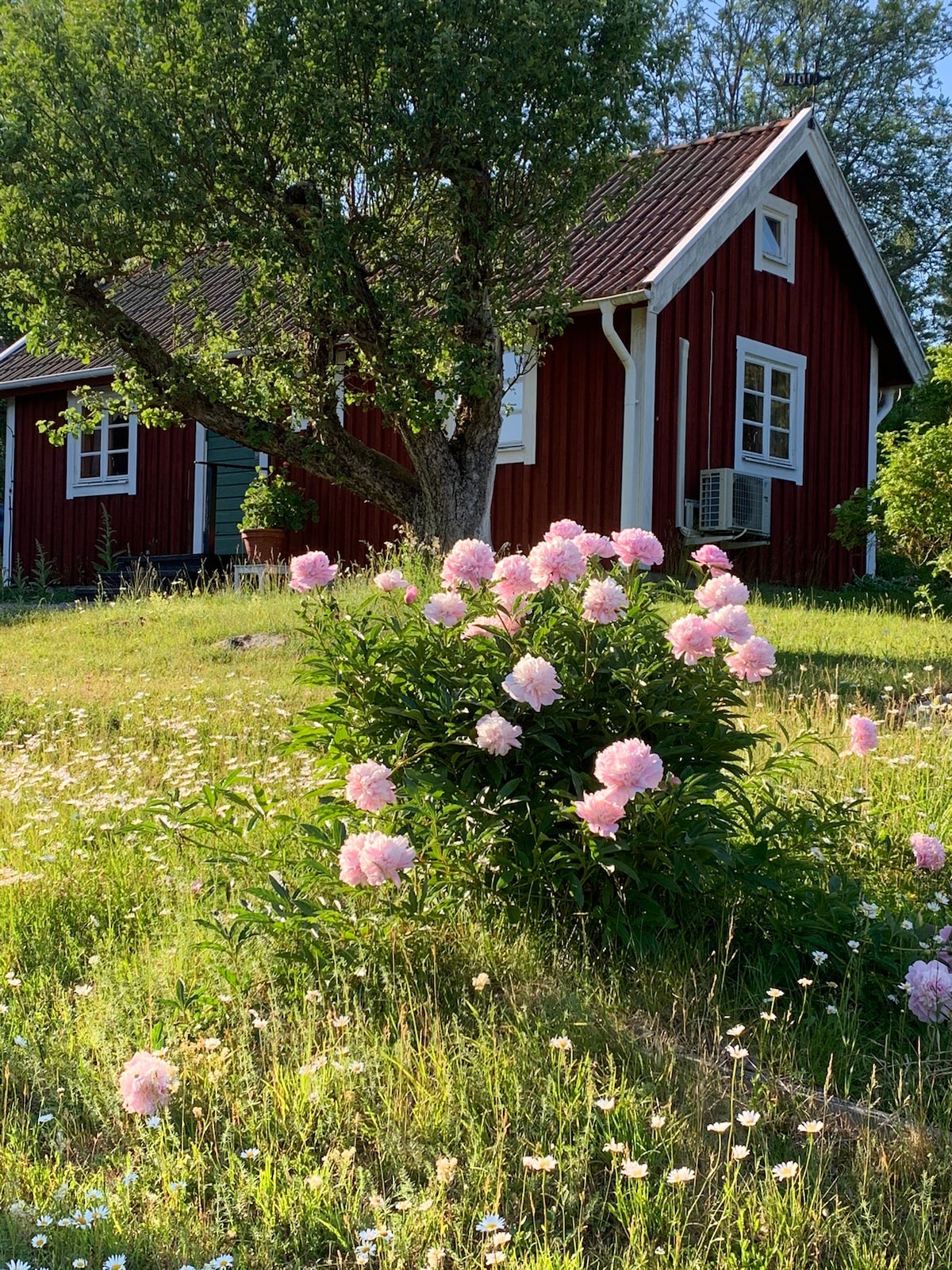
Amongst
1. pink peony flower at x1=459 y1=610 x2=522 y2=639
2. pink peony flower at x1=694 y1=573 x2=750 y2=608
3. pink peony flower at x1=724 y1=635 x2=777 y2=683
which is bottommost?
pink peony flower at x1=724 y1=635 x2=777 y2=683

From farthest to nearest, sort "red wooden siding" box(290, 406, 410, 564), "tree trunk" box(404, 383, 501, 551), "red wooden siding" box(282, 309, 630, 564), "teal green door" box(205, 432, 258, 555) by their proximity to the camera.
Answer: "teal green door" box(205, 432, 258, 555) < "red wooden siding" box(290, 406, 410, 564) < "red wooden siding" box(282, 309, 630, 564) < "tree trunk" box(404, 383, 501, 551)

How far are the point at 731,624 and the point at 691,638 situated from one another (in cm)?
11

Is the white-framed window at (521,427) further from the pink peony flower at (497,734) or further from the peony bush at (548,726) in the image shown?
the pink peony flower at (497,734)

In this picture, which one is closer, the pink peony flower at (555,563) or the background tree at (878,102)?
the pink peony flower at (555,563)

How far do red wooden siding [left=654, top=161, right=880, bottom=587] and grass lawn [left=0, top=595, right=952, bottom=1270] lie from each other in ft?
32.7

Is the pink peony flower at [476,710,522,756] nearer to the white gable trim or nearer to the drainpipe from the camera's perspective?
the white gable trim

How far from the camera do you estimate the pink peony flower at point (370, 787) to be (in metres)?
3.27

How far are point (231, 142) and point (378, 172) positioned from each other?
4.00ft

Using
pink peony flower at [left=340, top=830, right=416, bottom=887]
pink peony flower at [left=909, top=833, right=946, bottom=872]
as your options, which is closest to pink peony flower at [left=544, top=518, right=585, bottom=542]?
pink peony flower at [left=340, top=830, right=416, bottom=887]

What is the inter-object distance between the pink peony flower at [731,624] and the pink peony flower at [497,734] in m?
0.58

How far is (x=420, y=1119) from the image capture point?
2.81 meters

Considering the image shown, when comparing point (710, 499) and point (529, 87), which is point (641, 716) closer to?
point (529, 87)

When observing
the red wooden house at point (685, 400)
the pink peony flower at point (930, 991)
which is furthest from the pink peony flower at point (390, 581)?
the red wooden house at point (685, 400)

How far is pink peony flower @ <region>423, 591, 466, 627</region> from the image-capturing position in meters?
3.60
